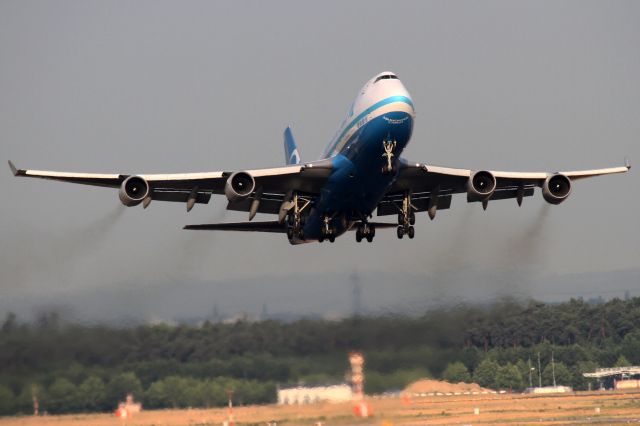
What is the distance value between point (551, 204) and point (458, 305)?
5241 mm

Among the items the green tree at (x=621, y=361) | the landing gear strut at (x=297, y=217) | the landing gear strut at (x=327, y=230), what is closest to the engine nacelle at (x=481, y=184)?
the landing gear strut at (x=327, y=230)

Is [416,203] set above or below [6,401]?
above

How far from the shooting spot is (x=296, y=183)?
40156 millimetres

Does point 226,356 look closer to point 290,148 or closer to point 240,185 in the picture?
point 240,185

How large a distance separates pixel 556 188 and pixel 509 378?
371 inches

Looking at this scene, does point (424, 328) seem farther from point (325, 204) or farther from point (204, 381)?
point (204, 381)

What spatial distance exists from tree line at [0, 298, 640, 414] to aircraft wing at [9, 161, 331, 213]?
Answer: 5.01 metres

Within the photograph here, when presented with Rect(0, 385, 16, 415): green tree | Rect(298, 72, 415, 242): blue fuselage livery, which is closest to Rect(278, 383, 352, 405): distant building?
Rect(298, 72, 415, 242): blue fuselage livery

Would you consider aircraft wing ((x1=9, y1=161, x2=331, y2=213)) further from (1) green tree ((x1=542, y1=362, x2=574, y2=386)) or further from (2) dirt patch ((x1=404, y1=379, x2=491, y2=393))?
(1) green tree ((x1=542, y1=362, x2=574, y2=386))

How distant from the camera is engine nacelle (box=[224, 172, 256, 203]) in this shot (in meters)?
38.1

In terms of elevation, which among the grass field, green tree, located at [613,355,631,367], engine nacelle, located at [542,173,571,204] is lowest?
the grass field

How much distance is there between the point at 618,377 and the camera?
54.5 m

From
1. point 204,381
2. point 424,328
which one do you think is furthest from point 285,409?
point 424,328

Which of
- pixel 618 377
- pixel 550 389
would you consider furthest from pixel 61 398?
pixel 618 377
